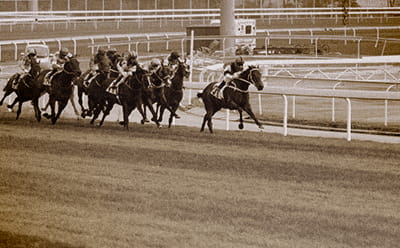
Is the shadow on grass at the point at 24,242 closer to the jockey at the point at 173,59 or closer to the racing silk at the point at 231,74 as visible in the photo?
the racing silk at the point at 231,74

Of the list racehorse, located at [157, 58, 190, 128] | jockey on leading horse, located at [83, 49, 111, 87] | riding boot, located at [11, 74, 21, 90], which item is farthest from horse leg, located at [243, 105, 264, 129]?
riding boot, located at [11, 74, 21, 90]

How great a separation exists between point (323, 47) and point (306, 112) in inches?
474

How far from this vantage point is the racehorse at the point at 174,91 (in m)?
17.3

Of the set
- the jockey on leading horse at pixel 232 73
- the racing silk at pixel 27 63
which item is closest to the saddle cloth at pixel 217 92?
the jockey on leading horse at pixel 232 73

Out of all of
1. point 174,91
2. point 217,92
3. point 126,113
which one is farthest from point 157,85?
point 217,92

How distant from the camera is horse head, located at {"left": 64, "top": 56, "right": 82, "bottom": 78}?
18109 millimetres

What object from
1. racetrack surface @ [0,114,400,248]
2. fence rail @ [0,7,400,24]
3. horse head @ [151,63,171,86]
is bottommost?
racetrack surface @ [0,114,400,248]

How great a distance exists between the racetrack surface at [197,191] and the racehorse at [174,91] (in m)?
1.45

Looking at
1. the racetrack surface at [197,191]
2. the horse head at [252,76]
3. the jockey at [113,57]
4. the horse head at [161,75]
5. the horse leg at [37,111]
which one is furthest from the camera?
the horse leg at [37,111]

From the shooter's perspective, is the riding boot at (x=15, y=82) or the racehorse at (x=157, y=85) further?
the riding boot at (x=15, y=82)

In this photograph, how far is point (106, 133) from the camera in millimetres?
16844

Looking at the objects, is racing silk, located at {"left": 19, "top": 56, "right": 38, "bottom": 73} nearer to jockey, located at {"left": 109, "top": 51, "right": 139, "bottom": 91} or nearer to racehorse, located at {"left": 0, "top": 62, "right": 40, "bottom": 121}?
racehorse, located at {"left": 0, "top": 62, "right": 40, "bottom": 121}

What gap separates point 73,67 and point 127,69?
113 centimetres

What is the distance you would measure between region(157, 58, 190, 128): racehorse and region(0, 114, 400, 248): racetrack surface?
1.45m
